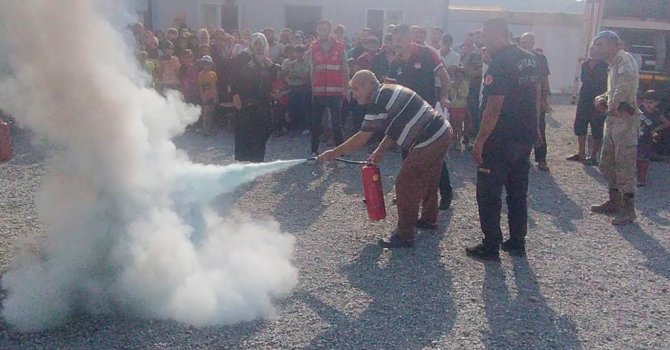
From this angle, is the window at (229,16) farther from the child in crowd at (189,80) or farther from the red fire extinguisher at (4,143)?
the red fire extinguisher at (4,143)

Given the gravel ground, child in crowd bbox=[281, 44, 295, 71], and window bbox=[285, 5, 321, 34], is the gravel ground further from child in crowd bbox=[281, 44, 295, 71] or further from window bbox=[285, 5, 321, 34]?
window bbox=[285, 5, 321, 34]

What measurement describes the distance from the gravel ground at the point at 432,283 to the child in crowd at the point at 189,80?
3378 mm

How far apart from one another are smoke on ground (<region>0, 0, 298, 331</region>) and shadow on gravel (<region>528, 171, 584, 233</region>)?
3749 millimetres

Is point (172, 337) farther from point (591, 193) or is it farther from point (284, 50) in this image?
point (284, 50)

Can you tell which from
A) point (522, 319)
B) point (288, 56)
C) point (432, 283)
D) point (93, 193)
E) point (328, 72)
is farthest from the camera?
point (288, 56)

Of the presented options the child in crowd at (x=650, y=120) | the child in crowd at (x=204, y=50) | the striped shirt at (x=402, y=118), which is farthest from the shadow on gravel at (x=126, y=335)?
the child in crowd at (x=204, y=50)

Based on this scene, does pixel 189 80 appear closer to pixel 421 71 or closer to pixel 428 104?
pixel 421 71

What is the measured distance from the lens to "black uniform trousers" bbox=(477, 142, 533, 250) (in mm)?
5309

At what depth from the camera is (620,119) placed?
6.59 m

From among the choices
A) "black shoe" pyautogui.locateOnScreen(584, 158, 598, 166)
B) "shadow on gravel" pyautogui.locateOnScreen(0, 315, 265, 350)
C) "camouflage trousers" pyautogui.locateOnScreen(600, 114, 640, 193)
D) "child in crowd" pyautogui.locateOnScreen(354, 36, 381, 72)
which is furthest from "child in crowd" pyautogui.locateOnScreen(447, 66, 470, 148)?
"shadow on gravel" pyautogui.locateOnScreen(0, 315, 265, 350)

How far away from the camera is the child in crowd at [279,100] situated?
11.0 metres

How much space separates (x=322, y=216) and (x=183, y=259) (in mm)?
2352

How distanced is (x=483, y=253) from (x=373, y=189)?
3.72 feet

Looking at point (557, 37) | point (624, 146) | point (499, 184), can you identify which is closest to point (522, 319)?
point (499, 184)
